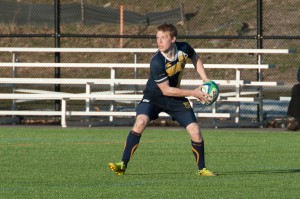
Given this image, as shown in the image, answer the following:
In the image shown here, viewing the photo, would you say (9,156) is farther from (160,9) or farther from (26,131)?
(160,9)

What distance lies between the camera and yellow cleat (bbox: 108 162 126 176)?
1232 centimetres

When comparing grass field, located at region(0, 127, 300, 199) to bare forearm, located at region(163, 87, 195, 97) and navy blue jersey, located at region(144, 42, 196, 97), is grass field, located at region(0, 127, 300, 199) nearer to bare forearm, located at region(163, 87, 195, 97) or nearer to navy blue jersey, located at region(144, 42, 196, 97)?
bare forearm, located at region(163, 87, 195, 97)

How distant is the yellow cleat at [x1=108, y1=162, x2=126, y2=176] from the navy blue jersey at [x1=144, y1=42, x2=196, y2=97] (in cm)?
94

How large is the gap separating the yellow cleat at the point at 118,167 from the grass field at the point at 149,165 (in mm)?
111

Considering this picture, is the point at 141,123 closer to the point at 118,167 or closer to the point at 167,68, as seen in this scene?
the point at 118,167

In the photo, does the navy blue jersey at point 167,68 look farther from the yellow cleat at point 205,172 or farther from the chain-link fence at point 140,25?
the chain-link fence at point 140,25

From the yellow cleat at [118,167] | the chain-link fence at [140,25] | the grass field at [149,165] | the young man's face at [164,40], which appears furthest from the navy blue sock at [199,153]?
the chain-link fence at [140,25]

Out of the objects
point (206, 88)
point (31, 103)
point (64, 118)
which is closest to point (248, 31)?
point (31, 103)

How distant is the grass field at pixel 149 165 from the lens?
424 inches

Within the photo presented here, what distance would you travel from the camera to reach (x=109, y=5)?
3117 cm

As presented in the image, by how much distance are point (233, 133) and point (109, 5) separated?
11.4m

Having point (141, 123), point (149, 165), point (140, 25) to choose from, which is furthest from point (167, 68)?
point (140, 25)

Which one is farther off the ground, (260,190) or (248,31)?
(248,31)

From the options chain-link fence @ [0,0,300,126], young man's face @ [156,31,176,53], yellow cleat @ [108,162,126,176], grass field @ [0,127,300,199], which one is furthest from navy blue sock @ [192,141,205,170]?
chain-link fence @ [0,0,300,126]
